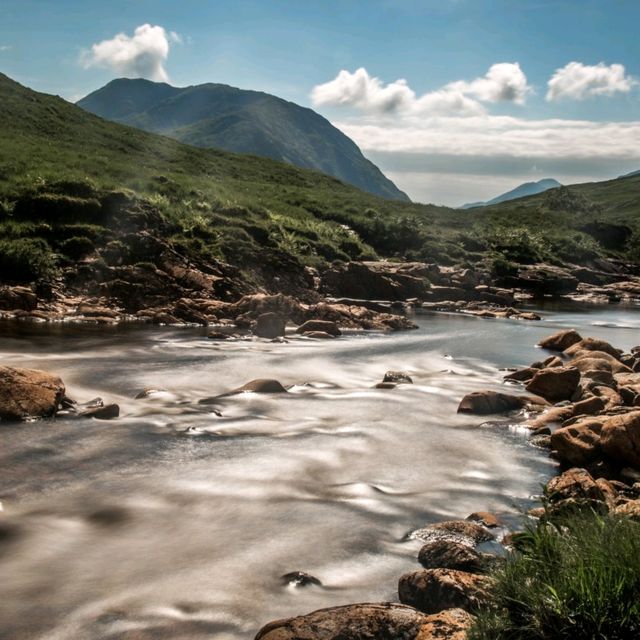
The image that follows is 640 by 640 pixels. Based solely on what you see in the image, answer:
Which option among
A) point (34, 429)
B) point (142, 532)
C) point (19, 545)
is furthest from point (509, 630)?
point (34, 429)

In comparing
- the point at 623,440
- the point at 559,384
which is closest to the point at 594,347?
the point at 559,384

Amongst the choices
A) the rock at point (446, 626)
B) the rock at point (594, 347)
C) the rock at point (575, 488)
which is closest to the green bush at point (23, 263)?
the rock at point (594, 347)

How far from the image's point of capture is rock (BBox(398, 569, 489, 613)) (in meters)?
6.34

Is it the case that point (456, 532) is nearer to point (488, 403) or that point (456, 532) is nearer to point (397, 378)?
point (488, 403)

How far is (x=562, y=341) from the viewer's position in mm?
29078

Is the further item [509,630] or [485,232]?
[485,232]

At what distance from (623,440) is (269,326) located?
18.7 m

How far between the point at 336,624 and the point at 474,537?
3.47 metres

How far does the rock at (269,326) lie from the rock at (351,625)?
22.3 m

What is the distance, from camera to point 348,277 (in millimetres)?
45062

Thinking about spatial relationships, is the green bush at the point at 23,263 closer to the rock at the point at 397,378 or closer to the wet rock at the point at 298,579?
the rock at the point at 397,378

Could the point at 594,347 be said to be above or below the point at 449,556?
above

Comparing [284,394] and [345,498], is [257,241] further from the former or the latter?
[345,498]

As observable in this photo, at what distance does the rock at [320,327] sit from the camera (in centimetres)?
3017
